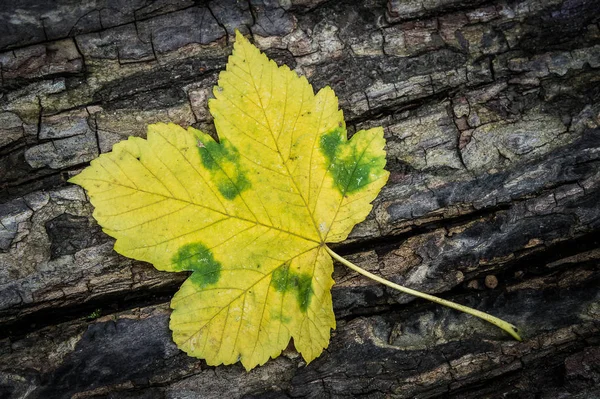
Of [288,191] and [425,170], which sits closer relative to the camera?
[288,191]

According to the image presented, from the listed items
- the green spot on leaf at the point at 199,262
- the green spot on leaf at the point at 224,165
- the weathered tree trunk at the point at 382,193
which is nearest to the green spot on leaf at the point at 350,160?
Result: the weathered tree trunk at the point at 382,193

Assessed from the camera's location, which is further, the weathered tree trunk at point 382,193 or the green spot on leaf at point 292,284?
the weathered tree trunk at point 382,193

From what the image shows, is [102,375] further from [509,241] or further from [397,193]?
[509,241]

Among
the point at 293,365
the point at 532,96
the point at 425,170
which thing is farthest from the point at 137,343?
the point at 532,96

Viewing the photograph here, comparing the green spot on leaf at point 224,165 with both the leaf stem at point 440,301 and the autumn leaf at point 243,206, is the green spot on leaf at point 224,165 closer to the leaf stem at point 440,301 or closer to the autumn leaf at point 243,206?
the autumn leaf at point 243,206

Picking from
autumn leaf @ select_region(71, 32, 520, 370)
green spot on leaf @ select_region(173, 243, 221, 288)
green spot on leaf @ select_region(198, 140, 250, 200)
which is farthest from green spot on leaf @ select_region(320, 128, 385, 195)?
green spot on leaf @ select_region(173, 243, 221, 288)
